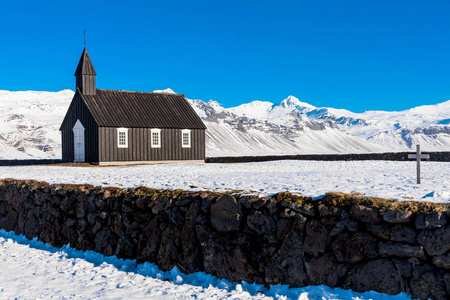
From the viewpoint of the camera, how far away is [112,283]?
25.3 ft

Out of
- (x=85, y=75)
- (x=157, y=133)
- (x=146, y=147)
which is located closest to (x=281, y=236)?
(x=146, y=147)

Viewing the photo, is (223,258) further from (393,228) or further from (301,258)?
(393,228)

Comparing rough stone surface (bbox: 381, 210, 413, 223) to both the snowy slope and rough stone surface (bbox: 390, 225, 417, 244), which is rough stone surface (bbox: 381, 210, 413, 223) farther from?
the snowy slope

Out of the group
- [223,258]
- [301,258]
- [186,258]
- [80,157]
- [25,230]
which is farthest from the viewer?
[80,157]

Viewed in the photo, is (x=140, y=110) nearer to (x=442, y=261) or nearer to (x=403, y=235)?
(x=403, y=235)

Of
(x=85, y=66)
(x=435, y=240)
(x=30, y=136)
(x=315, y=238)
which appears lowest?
(x=315, y=238)

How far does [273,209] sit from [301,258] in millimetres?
912

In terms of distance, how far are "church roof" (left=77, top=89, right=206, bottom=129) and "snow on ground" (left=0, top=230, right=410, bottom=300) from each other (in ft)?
87.6

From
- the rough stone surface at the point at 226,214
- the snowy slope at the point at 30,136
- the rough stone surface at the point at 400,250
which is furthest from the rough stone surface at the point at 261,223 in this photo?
the snowy slope at the point at 30,136

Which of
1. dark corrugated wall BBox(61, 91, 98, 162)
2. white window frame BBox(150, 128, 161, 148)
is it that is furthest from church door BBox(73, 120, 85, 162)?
white window frame BBox(150, 128, 161, 148)

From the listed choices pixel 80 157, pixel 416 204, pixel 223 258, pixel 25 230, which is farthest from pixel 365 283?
pixel 80 157

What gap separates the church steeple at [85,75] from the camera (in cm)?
3734

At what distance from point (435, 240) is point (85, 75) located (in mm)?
36181

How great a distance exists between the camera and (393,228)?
6.09 metres
